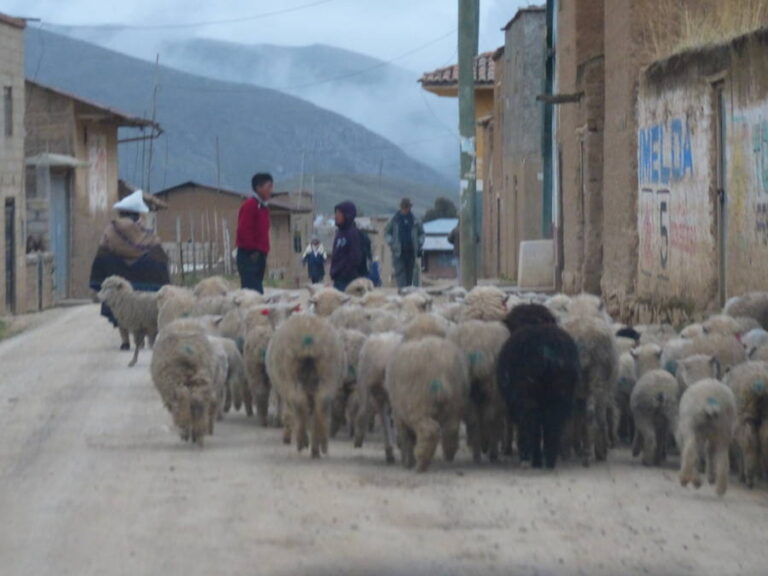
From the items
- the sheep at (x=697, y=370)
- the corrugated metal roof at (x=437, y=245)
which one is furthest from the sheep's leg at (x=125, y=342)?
the corrugated metal roof at (x=437, y=245)

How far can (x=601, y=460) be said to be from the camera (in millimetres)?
10828

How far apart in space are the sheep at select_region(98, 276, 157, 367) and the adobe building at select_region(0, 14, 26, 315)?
14.1 m

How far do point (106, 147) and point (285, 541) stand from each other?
128ft

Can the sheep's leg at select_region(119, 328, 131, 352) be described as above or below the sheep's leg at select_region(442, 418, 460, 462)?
above

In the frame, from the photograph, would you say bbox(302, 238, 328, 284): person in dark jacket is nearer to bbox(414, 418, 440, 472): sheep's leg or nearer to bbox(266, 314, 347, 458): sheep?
bbox(266, 314, 347, 458): sheep

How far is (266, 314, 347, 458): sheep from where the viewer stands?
10867 mm

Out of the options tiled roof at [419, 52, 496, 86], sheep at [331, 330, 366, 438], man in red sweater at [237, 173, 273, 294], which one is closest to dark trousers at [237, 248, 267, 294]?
man in red sweater at [237, 173, 273, 294]

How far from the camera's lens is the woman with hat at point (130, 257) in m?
18.9

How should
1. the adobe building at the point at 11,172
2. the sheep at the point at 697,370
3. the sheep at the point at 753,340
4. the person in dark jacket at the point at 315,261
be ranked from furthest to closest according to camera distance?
the adobe building at the point at 11,172, the person in dark jacket at the point at 315,261, the sheep at the point at 753,340, the sheep at the point at 697,370

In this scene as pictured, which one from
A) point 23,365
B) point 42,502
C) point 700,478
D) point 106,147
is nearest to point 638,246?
point 23,365

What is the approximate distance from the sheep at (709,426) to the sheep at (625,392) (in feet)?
5.74

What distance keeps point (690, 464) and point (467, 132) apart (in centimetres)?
1482

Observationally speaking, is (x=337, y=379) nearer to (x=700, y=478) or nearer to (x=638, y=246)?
(x=700, y=478)

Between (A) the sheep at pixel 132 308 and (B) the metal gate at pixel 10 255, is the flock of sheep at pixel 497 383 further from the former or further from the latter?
(B) the metal gate at pixel 10 255
